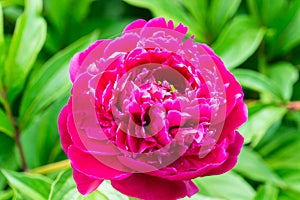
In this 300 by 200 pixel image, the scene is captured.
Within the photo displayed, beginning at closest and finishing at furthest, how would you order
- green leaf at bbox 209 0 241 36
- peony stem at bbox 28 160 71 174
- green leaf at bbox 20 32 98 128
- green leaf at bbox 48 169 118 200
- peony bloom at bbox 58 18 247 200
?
peony bloom at bbox 58 18 247 200, green leaf at bbox 48 169 118 200, peony stem at bbox 28 160 71 174, green leaf at bbox 20 32 98 128, green leaf at bbox 209 0 241 36

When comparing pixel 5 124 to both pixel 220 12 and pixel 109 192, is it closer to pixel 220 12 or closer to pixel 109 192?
pixel 109 192

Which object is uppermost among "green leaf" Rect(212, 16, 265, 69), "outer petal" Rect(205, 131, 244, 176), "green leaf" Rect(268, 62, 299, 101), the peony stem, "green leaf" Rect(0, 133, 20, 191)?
"outer petal" Rect(205, 131, 244, 176)

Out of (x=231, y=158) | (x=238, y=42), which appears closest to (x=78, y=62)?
(x=231, y=158)

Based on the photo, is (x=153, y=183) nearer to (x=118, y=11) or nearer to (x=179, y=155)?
(x=179, y=155)

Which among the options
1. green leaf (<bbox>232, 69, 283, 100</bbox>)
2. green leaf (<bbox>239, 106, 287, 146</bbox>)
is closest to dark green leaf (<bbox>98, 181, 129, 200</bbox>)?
green leaf (<bbox>239, 106, 287, 146</bbox>)

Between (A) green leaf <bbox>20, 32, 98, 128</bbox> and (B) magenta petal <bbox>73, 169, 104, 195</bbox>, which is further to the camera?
(A) green leaf <bbox>20, 32, 98, 128</bbox>

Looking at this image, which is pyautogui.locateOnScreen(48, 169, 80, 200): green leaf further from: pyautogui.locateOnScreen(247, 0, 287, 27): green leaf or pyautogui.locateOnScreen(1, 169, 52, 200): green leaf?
pyautogui.locateOnScreen(247, 0, 287, 27): green leaf

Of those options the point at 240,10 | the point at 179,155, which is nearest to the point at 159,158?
the point at 179,155

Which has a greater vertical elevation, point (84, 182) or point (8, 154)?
point (84, 182)
